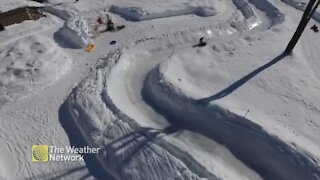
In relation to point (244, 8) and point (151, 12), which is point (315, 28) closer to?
point (244, 8)

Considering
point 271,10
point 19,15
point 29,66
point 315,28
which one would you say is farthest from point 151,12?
point 315,28

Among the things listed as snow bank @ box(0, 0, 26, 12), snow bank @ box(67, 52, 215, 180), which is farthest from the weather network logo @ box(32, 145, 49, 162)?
snow bank @ box(0, 0, 26, 12)

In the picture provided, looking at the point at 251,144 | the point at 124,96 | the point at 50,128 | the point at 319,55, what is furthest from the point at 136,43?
the point at 319,55

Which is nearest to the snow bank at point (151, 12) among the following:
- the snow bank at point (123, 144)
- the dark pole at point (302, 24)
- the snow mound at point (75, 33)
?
the snow mound at point (75, 33)

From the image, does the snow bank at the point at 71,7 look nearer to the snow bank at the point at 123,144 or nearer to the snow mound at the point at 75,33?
the snow mound at the point at 75,33

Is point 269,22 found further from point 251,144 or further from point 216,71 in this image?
point 251,144
